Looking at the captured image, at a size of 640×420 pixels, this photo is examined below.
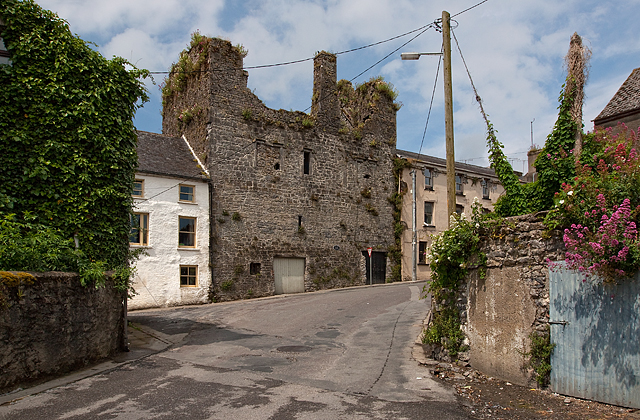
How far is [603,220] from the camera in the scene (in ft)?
23.1

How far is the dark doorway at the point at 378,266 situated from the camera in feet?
96.3

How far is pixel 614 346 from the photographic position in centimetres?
687

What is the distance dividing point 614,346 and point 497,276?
227cm

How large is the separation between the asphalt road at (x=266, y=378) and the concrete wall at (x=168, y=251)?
5.40m

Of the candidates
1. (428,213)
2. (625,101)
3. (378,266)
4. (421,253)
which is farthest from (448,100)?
(428,213)

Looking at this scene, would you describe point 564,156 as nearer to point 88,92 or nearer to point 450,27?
point 450,27

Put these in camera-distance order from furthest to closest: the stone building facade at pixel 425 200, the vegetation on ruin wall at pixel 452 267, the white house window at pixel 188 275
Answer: the stone building facade at pixel 425 200, the white house window at pixel 188 275, the vegetation on ruin wall at pixel 452 267

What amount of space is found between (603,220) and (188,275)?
18.7 m

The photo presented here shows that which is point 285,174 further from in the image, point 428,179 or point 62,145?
point 62,145

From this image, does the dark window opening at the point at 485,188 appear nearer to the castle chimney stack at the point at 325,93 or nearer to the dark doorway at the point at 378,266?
the dark doorway at the point at 378,266

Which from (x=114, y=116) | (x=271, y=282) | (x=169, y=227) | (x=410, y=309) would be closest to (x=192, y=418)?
(x=114, y=116)

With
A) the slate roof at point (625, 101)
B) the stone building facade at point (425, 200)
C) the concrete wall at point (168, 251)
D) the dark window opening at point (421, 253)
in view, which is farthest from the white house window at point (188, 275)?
the slate roof at point (625, 101)

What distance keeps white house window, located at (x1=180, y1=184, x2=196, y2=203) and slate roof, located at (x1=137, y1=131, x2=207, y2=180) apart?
1.75ft

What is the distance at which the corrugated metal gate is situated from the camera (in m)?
6.69
